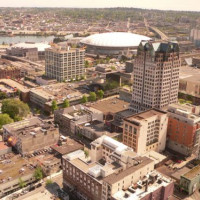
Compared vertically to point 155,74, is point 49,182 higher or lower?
lower

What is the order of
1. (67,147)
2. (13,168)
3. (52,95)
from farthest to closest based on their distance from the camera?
(52,95) → (67,147) → (13,168)

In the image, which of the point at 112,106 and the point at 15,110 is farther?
the point at 112,106

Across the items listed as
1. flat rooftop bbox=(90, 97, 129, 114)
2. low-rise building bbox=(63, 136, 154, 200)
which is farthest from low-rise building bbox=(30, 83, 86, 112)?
low-rise building bbox=(63, 136, 154, 200)

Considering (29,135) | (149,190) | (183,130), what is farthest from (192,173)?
(29,135)

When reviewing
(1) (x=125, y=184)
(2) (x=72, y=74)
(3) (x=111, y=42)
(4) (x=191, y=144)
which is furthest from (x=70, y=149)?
(3) (x=111, y=42)

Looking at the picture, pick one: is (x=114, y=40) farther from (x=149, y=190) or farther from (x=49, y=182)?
(x=149, y=190)

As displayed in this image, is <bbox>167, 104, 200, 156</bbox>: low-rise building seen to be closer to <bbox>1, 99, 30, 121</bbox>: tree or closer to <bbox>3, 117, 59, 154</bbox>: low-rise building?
<bbox>3, 117, 59, 154</bbox>: low-rise building

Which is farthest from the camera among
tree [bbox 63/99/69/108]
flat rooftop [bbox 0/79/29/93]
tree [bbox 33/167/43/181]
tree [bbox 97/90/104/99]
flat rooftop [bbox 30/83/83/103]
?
flat rooftop [bbox 0/79/29/93]
